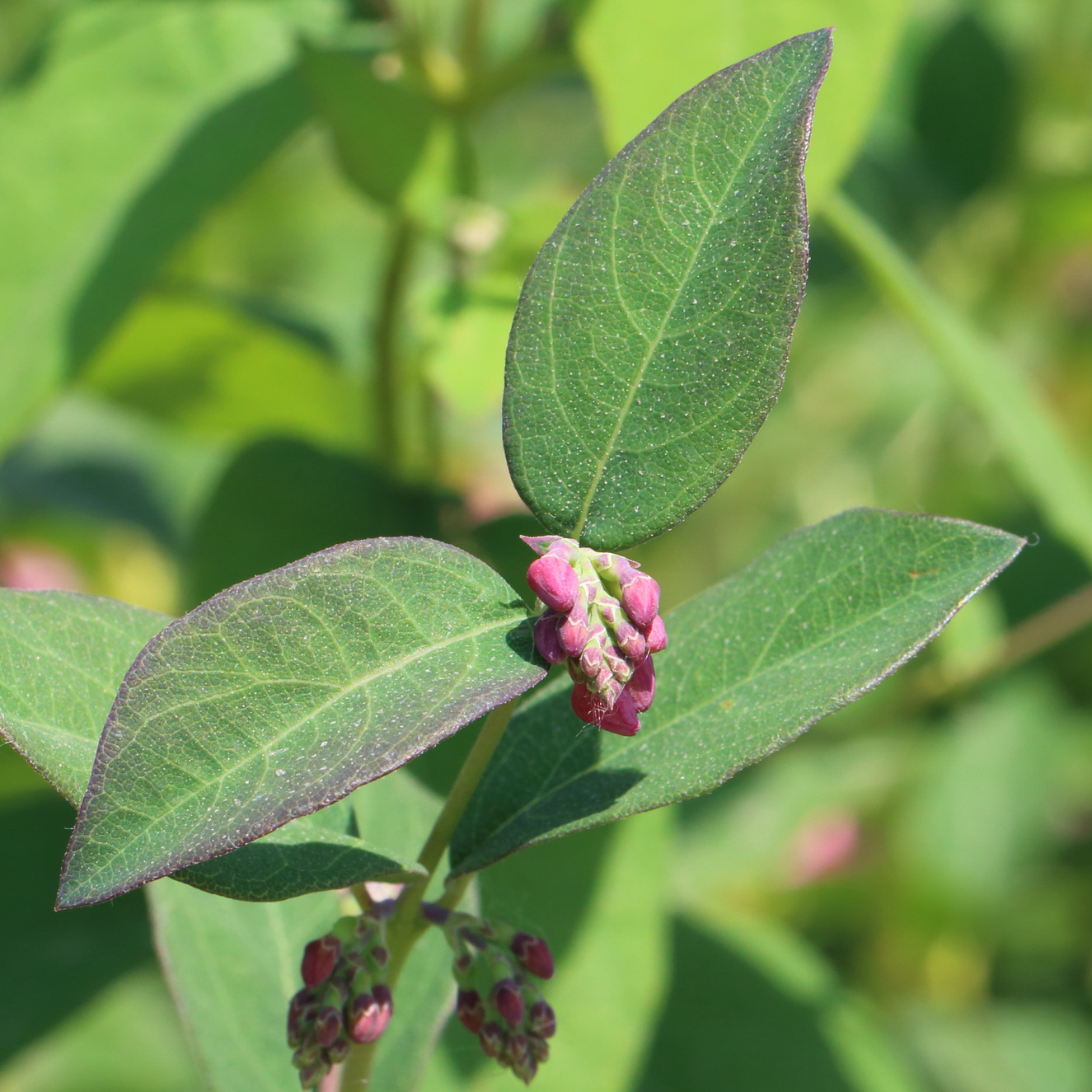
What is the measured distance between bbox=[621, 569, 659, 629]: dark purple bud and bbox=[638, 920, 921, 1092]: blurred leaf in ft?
2.98

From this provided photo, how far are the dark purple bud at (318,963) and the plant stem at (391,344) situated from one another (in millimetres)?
647

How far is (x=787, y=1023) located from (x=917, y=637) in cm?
90

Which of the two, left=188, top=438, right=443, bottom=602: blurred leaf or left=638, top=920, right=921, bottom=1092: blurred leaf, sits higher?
left=188, top=438, right=443, bottom=602: blurred leaf

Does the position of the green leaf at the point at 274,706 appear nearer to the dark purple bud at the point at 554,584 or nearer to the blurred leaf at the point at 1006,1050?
the dark purple bud at the point at 554,584

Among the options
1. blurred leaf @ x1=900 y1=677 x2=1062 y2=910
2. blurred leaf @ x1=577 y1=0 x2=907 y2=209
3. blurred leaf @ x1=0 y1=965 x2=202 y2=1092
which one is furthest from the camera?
blurred leaf @ x1=900 y1=677 x2=1062 y2=910

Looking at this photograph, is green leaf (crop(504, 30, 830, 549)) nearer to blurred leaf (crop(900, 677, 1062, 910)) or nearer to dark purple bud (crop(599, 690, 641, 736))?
dark purple bud (crop(599, 690, 641, 736))

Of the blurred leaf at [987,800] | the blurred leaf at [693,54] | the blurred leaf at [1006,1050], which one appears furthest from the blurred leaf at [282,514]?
the blurred leaf at [1006,1050]

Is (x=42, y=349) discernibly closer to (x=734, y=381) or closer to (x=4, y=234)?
(x=4, y=234)

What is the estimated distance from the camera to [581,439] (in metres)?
0.44

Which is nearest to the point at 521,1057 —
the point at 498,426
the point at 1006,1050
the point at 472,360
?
the point at 472,360

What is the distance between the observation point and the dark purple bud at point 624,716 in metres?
0.44

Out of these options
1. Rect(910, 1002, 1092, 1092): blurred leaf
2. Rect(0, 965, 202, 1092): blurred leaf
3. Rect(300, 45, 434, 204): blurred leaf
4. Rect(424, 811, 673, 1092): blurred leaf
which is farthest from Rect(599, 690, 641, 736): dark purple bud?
Rect(910, 1002, 1092, 1092): blurred leaf

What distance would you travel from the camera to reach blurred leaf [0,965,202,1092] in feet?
4.56

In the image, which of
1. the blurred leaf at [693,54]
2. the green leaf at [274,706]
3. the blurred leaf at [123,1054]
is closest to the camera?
the green leaf at [274,706]
